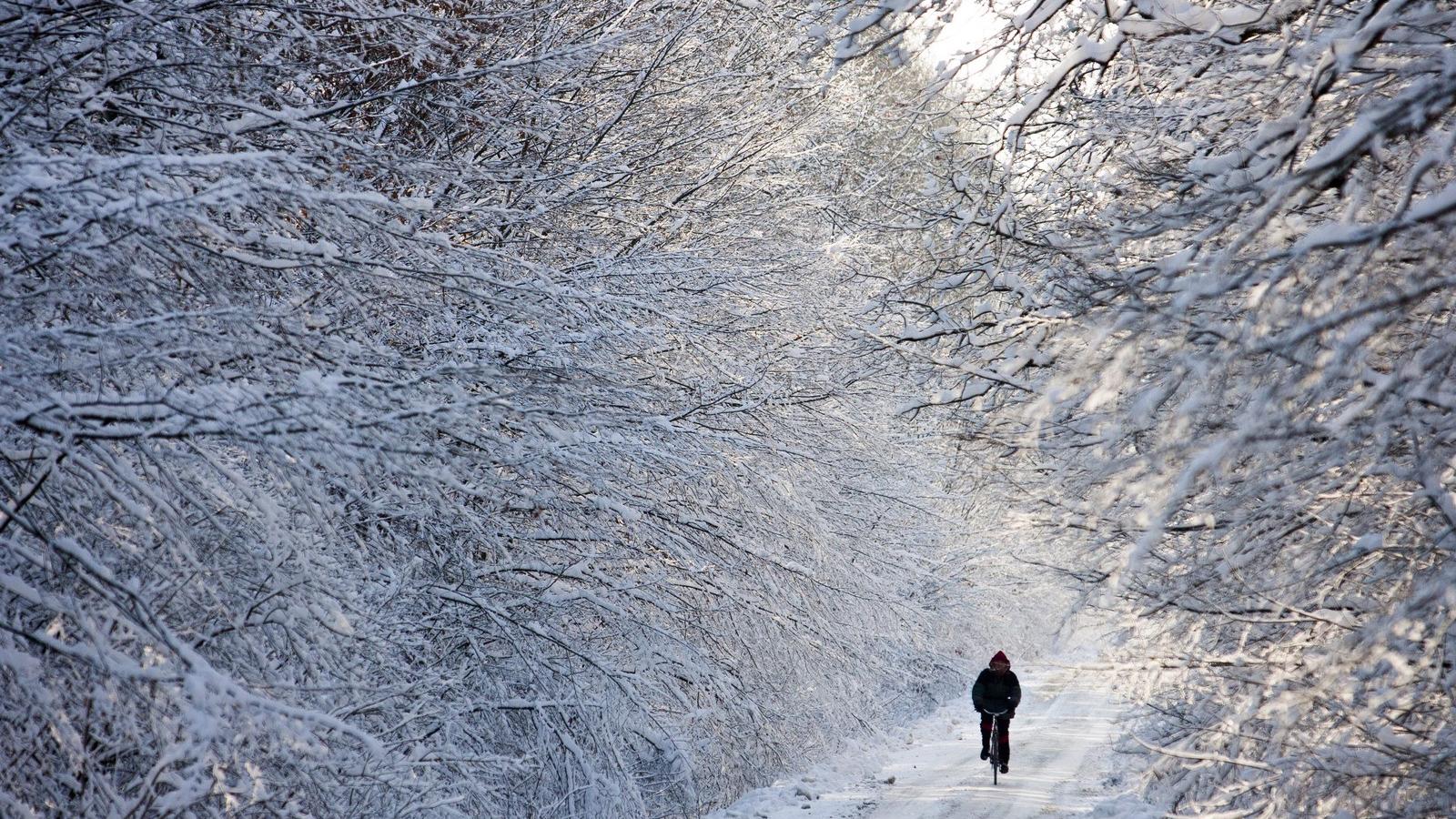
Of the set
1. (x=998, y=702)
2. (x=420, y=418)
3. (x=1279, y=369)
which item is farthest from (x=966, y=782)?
(x=420, y=418)

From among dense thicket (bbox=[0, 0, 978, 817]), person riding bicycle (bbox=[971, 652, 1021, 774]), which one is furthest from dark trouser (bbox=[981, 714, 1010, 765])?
dense thicket (bbox=[0, 0, 978, 817])

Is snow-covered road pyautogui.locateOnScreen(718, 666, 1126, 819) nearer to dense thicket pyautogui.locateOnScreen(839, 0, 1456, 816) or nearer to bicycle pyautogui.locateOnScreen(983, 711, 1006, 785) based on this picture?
bicycle pyautogui.locateOnScreen(983, 711, 1006, 785)

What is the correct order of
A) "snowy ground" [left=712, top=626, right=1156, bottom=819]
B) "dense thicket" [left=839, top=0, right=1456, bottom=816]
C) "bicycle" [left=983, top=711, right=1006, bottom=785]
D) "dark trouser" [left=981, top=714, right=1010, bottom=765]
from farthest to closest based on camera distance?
"dark trouser" [left=981, top=714, right=1010, bottom=765] → "bicycle" [left=983, top=711, right=1006, bottom=785] → "snowy ground" [left=712, top=626, right=1156, bottom=819] → "dense thicket" [left=839, top=0, right=1456, bottom=816]

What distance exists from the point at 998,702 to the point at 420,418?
33.6 ft

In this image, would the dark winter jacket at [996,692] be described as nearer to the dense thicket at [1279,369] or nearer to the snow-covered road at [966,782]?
the snow-covered road at [966,782]

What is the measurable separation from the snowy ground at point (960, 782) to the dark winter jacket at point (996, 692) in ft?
2.16

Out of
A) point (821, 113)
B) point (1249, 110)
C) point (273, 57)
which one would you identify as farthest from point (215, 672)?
point (821, 113)

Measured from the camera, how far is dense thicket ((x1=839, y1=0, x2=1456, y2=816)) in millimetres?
3178

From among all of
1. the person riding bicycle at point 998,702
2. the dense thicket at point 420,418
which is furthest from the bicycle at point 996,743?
the dense thicket at point 420,418

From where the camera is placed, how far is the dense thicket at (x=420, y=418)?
3211 mm

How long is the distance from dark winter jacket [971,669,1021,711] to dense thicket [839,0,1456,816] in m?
6.34

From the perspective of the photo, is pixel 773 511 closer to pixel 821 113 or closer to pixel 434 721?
pixel 434 721

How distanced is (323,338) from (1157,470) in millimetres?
2961

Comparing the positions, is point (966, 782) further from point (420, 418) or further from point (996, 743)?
point (420, 418)
